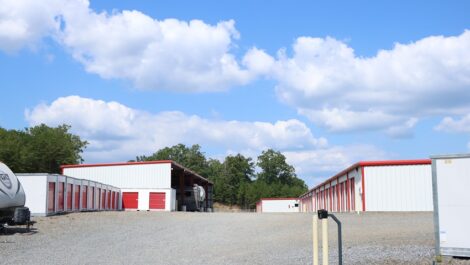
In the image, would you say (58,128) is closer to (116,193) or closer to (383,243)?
(116,193)

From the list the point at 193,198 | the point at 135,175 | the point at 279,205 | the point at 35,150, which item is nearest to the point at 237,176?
the point at 279,205

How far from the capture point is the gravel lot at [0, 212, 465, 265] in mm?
15812

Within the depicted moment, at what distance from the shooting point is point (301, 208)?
344 ft

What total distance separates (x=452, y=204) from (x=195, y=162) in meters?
152

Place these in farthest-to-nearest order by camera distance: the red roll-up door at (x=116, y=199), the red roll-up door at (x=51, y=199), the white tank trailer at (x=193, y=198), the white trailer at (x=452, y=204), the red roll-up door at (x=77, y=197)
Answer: the white tank trailer at (x=193, y=198) < the red roll-up door at (x=116, y=199) < the red roll-up door at (x=77, y=197) < the red roll-up door at (x=51, y=199) < the white trailer at (x=452, y=204)

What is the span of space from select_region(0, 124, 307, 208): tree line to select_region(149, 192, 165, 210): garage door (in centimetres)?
3480

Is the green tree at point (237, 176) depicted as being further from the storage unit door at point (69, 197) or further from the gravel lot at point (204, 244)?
the gravel lot at point (204, 244)

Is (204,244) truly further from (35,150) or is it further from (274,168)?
(274,168)

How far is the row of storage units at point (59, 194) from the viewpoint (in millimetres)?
34156

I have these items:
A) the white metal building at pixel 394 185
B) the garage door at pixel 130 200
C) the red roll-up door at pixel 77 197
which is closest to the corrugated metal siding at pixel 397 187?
the white metal building at pixel 394 185

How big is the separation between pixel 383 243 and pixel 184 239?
8.36 meters

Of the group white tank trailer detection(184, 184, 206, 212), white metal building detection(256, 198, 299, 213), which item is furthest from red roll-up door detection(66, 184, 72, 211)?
white metal building detection(256, 198, 299, 213)

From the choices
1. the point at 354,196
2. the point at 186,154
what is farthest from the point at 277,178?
the point at 354,196

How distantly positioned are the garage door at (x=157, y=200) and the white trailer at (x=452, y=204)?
148ft
